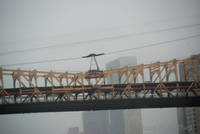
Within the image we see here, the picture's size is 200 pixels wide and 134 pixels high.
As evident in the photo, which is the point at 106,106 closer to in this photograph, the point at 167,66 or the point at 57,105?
the point at 57,105

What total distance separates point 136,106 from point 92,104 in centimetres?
533

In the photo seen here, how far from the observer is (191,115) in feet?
261

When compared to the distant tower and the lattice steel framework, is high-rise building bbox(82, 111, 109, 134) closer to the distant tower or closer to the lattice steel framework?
the distant tower

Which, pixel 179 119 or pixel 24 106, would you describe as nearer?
pixel 24 106

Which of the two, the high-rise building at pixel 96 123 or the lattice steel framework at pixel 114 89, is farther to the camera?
the high-rise building at pixel 96 123

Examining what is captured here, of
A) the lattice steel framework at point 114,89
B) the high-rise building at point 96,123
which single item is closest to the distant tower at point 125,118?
the high-rise building at point 96,123

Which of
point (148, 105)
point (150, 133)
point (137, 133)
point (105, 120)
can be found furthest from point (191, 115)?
point (105, 120)

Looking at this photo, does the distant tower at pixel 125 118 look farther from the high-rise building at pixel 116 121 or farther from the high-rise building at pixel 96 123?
the high-rise building at pixel 96 123

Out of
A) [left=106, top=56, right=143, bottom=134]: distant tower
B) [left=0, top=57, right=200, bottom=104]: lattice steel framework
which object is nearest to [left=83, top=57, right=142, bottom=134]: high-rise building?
[left=106, top=56, right=143, bottom=134]: distant tower

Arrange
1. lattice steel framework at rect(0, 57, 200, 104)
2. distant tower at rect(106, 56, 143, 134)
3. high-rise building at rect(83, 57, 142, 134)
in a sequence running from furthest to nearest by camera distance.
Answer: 1. high-rise building at rect(83, 57, 142, 134)
2. distant tower at rect(106, 56, 143, 134)
3. lattice steel framework at rect(0, 57, 200, 104)

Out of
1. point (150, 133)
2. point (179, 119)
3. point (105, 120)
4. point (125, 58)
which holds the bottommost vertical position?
point (105, 120)

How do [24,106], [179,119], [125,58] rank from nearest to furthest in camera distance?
1. [24,106]
2. [179,119]
3. [125,58]

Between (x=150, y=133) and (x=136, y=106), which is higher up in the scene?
(x=136, y=106)

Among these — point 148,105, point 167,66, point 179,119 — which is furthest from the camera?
point 179,119
